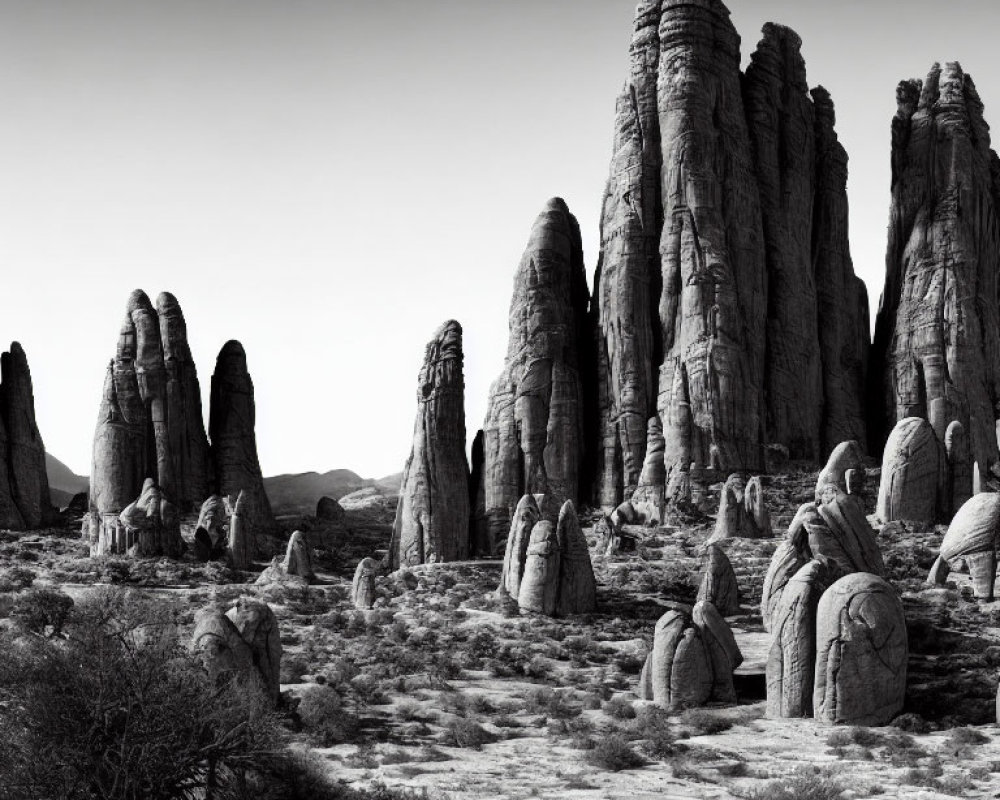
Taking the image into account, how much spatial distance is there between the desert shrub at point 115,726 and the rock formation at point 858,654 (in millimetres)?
12447

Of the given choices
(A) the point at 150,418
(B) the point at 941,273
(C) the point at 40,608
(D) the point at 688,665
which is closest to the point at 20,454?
(A) the point at 150,418

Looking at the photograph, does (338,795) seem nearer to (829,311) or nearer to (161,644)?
(161,644)

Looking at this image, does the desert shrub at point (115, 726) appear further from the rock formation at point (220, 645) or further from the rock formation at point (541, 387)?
the rock formation at point (541, 387)

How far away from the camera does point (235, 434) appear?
69500 millimetres

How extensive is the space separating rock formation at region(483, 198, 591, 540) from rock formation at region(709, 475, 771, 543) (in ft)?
33.9

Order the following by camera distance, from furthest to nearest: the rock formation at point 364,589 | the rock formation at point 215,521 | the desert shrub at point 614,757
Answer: the rock formation at point 215,521
the rock formation at point 364,589
the desert shrub at point 614,757

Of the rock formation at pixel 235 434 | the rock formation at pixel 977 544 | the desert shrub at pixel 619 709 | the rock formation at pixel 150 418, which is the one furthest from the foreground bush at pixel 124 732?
the rock formation at pixel 235 434

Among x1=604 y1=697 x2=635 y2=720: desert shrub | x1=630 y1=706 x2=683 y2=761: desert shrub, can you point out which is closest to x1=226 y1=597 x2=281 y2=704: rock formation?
x1=604 y1=697 x2=635 y2=720: desert shrub

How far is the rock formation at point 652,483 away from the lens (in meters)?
59.1

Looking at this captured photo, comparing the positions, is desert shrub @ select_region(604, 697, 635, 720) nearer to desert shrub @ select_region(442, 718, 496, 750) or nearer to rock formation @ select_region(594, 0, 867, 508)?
desert shrub @ select_region(442, 718, 496, 750)

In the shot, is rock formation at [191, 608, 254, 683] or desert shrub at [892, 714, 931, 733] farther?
desert shrub at [892, 714, 931, 733]

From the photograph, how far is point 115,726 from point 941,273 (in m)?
54.5

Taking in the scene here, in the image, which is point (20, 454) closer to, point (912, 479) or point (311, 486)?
point (912, 479)

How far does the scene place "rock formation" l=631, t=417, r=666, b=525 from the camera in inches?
2328
